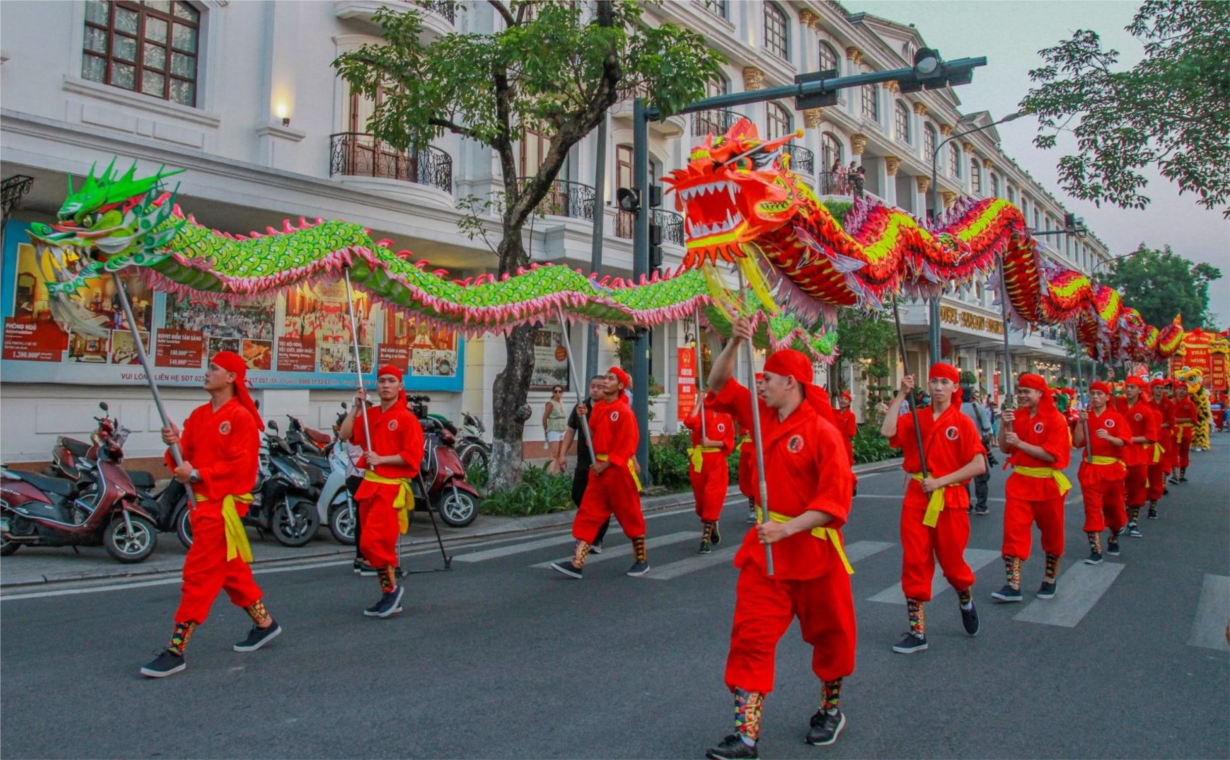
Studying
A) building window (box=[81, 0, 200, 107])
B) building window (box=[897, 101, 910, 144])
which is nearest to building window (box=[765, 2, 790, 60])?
building window (box=[897, 101, 910, 144])

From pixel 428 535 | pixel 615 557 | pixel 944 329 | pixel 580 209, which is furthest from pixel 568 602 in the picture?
pixel 944 329

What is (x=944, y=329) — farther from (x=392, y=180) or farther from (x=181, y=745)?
(x=181, y=745)

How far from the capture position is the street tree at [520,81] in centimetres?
1027

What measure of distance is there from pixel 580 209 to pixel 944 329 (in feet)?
63.1

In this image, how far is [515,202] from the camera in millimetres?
11531

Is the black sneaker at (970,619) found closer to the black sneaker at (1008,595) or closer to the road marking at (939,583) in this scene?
the road marking at (939,583)

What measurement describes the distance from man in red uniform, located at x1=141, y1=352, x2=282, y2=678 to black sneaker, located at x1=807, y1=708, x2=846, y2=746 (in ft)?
10.6

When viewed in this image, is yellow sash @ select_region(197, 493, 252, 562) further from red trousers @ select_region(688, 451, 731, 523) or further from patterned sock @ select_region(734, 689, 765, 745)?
red trousers @ select_region(688, 451, 731, 523)

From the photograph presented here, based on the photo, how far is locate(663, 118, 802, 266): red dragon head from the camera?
4770mm

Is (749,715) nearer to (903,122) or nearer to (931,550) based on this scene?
(931,550)

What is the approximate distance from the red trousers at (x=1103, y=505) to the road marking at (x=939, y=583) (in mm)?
911

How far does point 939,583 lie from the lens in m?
7.14

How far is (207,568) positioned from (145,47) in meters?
11.0

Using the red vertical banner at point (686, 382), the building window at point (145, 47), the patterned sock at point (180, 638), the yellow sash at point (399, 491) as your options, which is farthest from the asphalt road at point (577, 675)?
the building window at point (145, 47)
